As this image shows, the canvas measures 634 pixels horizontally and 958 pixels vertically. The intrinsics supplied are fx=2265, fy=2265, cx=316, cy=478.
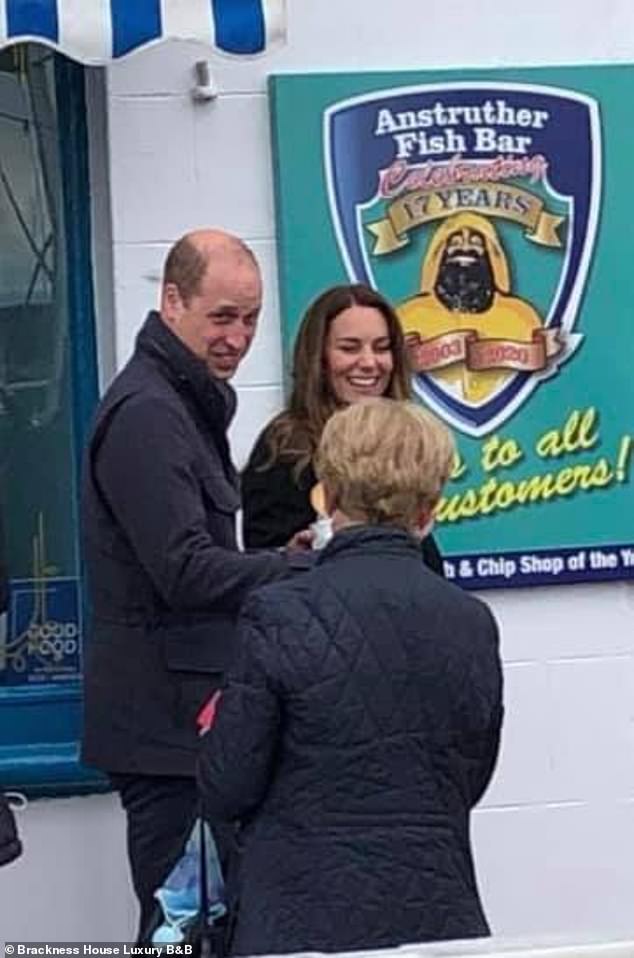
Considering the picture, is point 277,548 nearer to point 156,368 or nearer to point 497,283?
point 156,368

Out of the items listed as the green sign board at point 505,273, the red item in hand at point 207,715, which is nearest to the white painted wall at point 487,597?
the green sign board at point 505,273

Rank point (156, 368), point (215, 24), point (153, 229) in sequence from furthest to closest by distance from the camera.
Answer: point (153, 229), point (215, 24), point (156, 368)

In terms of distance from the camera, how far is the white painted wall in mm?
4871

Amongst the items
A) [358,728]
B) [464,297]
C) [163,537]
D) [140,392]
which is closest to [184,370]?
[140,392]

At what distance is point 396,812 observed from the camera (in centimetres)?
332

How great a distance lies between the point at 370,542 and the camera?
3338mm

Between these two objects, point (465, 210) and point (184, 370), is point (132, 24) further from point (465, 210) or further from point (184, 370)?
point (465, 210)

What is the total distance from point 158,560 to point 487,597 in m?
1.37

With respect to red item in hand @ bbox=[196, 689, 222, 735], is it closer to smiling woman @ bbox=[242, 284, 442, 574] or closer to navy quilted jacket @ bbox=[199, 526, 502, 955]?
navy quilted jacket @ bbox=[199, 526, 502, 955]

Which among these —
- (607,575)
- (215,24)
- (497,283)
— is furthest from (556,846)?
(215,24)

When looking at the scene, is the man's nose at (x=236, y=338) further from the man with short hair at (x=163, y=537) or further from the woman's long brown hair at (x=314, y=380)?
the woman's long brown hair at (x=314, y=380)

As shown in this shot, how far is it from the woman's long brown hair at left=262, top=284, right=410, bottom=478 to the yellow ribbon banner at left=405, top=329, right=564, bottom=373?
0.62 meters

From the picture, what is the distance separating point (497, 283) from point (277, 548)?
119cm

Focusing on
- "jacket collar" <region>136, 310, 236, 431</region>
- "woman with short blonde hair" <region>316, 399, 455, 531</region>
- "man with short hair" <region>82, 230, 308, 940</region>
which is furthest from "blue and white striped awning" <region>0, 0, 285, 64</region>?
"woman with short blonde hair" <region>316, 399, 455, 531</region>
